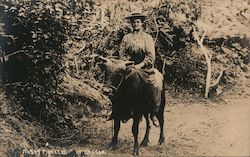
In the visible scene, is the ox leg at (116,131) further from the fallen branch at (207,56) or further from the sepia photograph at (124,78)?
the fallen branch at (207,56)

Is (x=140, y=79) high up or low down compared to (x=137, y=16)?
down

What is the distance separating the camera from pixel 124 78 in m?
3.20

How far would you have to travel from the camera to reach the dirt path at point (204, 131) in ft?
10.3

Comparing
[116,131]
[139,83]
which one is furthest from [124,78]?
[116,131]

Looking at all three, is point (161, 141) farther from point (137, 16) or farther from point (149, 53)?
point (137, 16)

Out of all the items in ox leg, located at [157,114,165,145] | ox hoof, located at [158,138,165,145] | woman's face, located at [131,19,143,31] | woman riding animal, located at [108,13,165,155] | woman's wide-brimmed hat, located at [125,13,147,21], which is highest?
woman's wide-brimmed hat, located at [125,13,147,21]

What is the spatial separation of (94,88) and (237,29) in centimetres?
79

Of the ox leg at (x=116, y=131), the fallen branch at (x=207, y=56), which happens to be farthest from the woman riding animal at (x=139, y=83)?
the fallen branch at (x=207, y=56)

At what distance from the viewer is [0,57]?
330cm

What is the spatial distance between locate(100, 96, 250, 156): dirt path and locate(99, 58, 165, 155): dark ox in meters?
0.03

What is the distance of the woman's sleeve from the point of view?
125 inches

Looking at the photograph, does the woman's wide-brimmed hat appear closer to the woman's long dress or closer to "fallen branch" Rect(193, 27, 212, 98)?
the woman's long dress

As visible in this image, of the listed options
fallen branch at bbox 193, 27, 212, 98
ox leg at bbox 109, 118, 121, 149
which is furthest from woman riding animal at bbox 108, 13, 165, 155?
fallen branch at bbox 193, 27, 212, 98

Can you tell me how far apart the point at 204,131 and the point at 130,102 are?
0.40m
